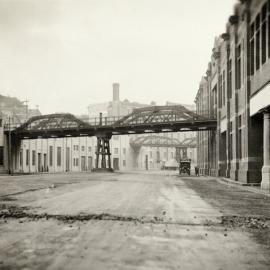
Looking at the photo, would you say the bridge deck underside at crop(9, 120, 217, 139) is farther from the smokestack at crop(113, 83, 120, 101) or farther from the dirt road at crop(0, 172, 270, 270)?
the smokestack at crop(113, 83, 120, 101)

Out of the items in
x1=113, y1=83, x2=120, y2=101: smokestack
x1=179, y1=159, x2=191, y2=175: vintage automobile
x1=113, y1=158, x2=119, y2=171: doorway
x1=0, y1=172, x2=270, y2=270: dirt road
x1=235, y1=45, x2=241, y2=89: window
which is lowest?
x1=113, y1=158, x2=119, y2=171: doorway

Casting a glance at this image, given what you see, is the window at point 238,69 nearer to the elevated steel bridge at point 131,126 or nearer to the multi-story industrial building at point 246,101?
the multi-story industrial building at point 246,101

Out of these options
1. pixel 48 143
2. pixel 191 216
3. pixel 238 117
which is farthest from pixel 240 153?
pixel 48 143

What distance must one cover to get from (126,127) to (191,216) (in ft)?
122

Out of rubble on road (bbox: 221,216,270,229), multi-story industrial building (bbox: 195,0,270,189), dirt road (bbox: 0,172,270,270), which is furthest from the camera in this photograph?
multi-story industrial building (bbox: 195,0,270,189)

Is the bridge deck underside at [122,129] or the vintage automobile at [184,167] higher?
the bridge deck underside at [122,129]

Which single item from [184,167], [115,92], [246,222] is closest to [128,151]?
[115,92]

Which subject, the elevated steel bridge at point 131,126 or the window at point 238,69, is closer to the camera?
the window at point 238,69

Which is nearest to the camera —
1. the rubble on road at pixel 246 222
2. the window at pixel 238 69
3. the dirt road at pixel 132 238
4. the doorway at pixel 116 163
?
the dirt road at pixel 132 238

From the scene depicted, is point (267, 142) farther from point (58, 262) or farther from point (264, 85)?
point (58, 262)

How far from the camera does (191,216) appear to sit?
8.98 meters

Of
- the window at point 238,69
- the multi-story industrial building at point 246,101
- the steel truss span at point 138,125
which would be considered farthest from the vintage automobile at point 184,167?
the window at point 238,69

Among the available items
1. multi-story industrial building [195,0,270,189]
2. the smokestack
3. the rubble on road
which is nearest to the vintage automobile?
multi-story industrial building [195,0,270,189]

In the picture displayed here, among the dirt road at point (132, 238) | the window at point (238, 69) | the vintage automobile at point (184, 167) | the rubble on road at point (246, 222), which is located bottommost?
the vintage automobile at point (184, 167)
